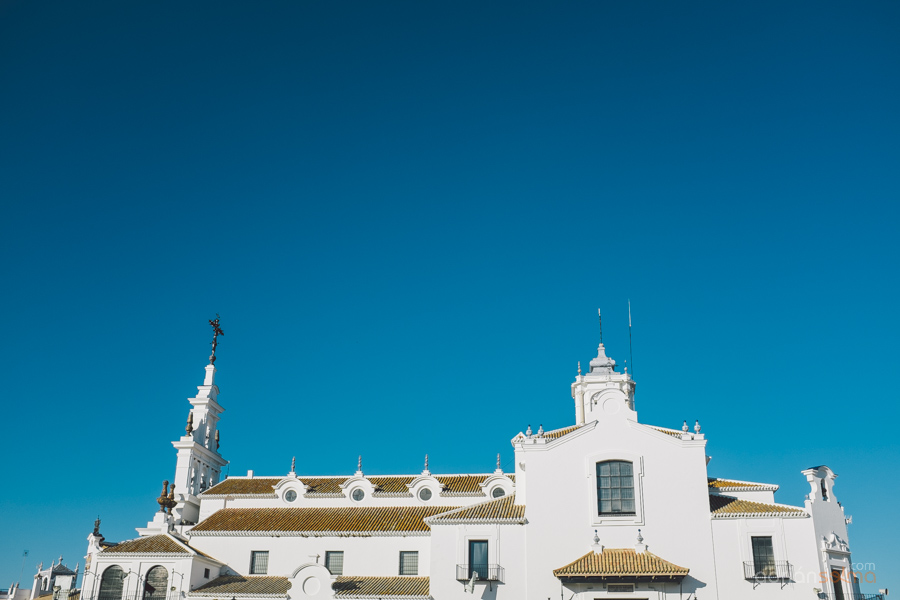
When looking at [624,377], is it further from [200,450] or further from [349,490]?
[200,450]

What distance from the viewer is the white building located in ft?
114

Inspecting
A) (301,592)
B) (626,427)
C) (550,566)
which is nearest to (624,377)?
(626,427)

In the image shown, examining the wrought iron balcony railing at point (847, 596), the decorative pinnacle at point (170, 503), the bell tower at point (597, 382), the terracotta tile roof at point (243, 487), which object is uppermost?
the bell tower at point (597, 382)

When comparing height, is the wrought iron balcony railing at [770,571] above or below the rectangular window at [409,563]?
below

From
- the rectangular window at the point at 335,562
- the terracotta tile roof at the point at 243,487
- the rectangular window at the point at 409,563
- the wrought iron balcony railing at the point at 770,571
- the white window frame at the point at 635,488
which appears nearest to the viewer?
the wrought iron balcony railing at the point at 770,571

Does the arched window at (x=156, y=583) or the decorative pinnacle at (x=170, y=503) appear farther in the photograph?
the decorative pinnacle at (x=170, y=503)

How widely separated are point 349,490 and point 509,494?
29.3ft

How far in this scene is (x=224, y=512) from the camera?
44688 millimetres

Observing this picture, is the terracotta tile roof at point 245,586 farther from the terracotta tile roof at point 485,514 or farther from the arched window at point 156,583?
the terracotta tile roof at point 485,514

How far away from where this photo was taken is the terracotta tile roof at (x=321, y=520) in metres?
40.8

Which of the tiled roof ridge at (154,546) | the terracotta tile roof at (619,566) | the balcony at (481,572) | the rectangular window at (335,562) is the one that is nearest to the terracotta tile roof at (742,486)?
the terracotta tile roof at (619,566)

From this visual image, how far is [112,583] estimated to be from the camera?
128 ft

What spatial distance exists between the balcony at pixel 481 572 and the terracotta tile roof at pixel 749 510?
32.8 feet

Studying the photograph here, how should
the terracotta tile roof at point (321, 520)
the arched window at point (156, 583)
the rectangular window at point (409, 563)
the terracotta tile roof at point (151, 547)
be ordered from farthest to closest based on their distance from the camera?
the terracotta tile roof at point (321, 520) < the rectangular window at point (409, 563) < the terracotta tile roof at point (151, 547) < the arched window at point (156, 583)
